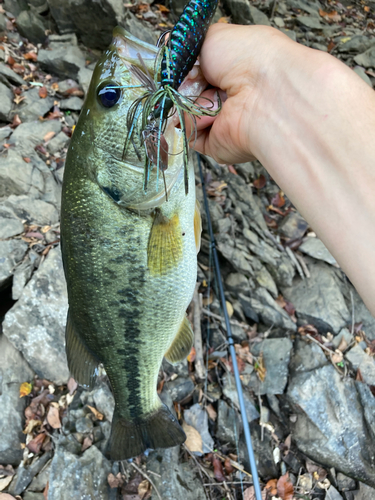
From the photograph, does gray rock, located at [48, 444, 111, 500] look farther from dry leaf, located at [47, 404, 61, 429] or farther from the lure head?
the lure head

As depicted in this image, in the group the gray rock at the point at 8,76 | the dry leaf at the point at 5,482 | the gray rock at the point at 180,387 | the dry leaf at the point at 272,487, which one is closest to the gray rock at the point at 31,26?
the gray rock at the point at 8,76

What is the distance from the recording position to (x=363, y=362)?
148 inches

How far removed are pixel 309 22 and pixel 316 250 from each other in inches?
269

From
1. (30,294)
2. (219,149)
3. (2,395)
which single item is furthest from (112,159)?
(2,395)

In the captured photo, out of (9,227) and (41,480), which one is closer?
(41,480)

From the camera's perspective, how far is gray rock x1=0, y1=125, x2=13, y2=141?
4.09 metres

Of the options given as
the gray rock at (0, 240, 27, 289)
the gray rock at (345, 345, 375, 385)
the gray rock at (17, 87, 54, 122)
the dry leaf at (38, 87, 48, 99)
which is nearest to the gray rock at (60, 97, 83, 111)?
the gray rock at (17, 87, 54, 122)

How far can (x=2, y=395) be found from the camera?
2752mm

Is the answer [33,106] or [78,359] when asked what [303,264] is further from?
[33,106]

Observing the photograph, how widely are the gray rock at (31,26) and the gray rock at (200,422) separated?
6.50 meters

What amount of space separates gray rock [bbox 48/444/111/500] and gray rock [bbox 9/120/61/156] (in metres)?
3.50

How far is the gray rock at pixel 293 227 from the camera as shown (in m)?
4.73

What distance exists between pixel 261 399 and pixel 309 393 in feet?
1.77

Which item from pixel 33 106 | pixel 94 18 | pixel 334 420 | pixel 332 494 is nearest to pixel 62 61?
pixel 94 18
